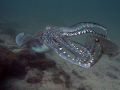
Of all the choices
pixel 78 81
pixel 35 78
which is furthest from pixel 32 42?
pixel 78 81

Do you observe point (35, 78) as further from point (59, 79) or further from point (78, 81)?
point (78, 81)

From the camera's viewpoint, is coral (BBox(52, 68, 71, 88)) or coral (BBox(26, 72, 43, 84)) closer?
coral (BBox(26, 72, 43, 84))

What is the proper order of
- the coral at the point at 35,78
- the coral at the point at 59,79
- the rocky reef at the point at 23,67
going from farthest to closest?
the coral at the point at 59,79 < the coral at the point at 35,78 < the rocky reef at the point at 23,67

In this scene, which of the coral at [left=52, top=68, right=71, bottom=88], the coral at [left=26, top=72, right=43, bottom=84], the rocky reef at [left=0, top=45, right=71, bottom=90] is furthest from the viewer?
the coral at [left=52, top=68, right=71, bottom=88]

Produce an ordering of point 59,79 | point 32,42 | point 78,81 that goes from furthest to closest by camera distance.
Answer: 1. point 78,81
2. point 59,79
3. point 32,42

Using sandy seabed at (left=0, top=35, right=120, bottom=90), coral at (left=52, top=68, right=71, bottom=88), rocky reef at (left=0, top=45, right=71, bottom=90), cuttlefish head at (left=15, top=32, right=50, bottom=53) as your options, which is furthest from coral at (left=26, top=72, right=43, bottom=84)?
cuttlefish head at (left=15, top=32, right=50, bottom=53)

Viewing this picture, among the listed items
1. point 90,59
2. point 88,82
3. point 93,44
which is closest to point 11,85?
point 90,59

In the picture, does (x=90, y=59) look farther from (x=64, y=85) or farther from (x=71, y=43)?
(x=64, y=85)

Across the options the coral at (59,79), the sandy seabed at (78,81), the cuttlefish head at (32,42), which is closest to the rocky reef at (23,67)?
the coral at (59,79)

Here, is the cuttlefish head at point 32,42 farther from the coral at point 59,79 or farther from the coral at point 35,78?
the coral at point 59,79

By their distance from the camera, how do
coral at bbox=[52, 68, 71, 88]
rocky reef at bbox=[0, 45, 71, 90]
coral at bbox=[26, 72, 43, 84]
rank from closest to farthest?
rocky reef at bbox=[0, 45, 71, 90]
coral at bbox=[26, 72, 43, 84]
coral at bbox=[52, 68, 71, 88]

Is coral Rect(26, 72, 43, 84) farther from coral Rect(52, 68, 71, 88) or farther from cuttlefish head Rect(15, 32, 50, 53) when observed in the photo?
cuttlefish head Rect(15, 32, 50, 53)
